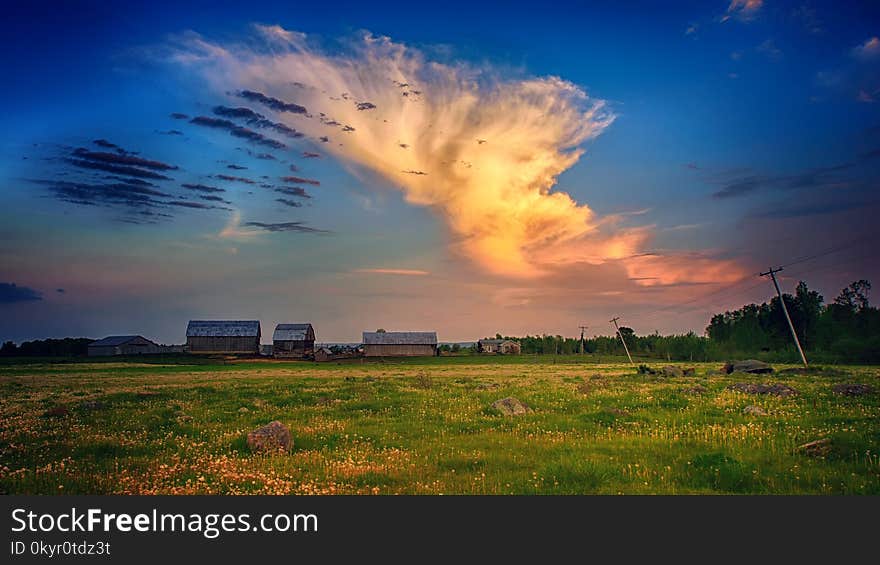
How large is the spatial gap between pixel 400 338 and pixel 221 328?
42.1m

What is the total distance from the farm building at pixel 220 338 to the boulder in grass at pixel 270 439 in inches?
4476

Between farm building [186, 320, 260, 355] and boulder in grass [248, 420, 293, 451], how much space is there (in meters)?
114

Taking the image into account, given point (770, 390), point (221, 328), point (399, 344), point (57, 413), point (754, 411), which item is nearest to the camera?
point (754, 411)

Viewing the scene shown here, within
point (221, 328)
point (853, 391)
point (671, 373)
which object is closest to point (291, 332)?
point (221, 328)

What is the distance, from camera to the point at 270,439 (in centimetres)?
1605

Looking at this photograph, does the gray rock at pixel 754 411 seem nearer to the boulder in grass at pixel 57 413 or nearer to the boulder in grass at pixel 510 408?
the boulder in grass at pixel 510 408

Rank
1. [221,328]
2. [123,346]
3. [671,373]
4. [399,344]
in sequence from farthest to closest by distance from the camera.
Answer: [399,344] → [123,346] → [221,328] → [671,373]

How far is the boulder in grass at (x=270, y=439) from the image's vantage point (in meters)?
15.8

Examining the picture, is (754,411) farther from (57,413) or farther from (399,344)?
(399,344)

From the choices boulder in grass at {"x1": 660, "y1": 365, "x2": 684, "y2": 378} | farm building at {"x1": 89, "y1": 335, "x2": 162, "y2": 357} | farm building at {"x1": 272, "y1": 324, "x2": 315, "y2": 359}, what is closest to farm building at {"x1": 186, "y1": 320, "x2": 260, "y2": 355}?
farm building at {"x1": 272, "y1": 324, "x2": 315, "y2": 359}

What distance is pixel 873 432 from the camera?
682 inches

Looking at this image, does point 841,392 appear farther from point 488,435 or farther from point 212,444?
point 212,444

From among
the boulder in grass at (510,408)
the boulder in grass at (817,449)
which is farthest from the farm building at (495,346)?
the boulder in grass at (817,449)

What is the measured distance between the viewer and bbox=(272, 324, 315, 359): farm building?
413ft
